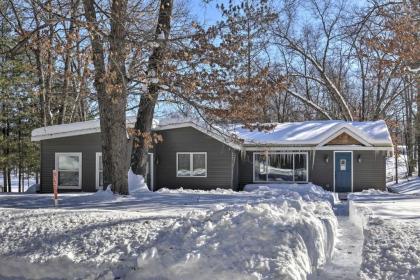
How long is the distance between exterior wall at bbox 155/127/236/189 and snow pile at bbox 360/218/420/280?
15.9 metres

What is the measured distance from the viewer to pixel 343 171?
2556cm

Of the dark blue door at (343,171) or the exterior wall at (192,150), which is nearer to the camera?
the exterior wall at (192,150)

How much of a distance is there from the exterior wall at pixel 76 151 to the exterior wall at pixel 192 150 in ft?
10.2

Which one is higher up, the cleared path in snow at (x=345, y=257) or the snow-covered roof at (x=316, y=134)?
the snow-covered roof at (x=316, y=134)

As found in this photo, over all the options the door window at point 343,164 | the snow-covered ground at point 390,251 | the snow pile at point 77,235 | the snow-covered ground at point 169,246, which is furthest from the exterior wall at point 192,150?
the snow-covered ground at point 169,246

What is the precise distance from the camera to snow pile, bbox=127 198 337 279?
6441 mm

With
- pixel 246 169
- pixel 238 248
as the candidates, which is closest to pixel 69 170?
pixel 246 169

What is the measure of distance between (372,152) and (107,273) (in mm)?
20527

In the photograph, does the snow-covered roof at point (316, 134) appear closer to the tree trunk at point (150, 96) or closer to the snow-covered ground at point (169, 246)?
the tree trunk at point (150, 96)

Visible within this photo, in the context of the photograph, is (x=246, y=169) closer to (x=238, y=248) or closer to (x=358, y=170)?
(x=358, y=170)

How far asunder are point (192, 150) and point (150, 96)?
1371 centimetres

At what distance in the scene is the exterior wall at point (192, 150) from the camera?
82.1 feet

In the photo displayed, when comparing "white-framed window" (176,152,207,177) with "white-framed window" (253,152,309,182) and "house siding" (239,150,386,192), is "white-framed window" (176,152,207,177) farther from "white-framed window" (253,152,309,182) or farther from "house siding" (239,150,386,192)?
"house siding" (239,150,386,192)

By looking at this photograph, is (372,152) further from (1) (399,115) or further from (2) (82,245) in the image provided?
(1) (399,115)
